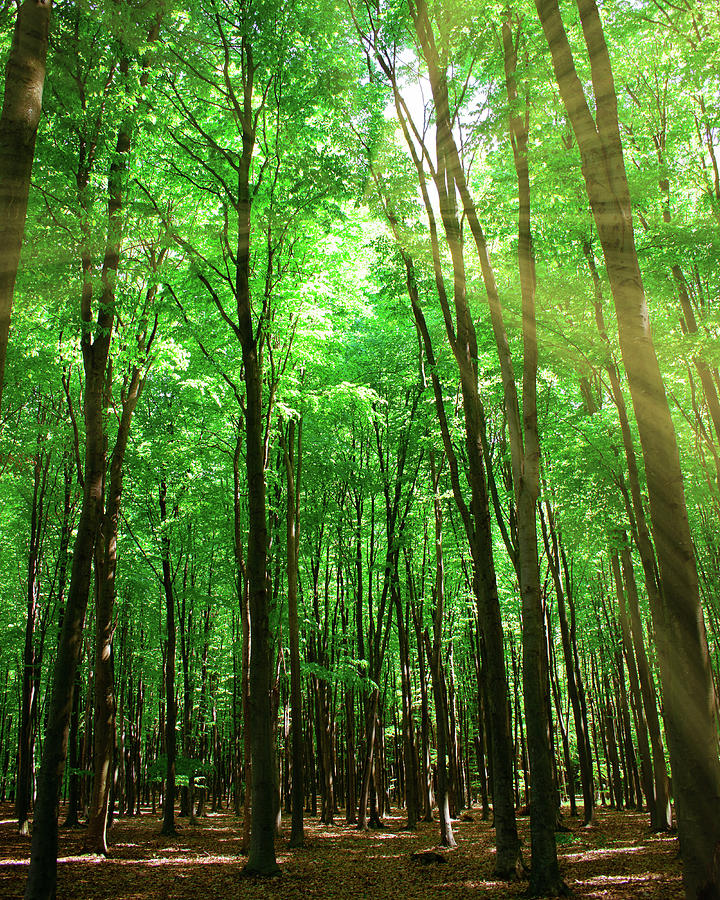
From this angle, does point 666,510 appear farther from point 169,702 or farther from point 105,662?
point 169,702

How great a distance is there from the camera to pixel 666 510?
4.35m

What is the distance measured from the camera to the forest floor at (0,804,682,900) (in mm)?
7445

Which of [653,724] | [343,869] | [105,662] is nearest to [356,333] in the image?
[105,662]

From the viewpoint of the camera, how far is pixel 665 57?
1229 cm

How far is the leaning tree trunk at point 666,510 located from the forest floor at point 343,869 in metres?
3.81

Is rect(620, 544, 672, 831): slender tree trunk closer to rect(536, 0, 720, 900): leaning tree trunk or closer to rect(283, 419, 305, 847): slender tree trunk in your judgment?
rect(283, 419, 305, 847): slender tree trunk

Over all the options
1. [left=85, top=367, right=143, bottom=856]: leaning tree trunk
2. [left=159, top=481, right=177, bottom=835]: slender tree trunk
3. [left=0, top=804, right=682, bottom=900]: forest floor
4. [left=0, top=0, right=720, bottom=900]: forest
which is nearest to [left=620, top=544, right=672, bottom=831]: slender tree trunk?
[left=0, top=0, right=720, bottom=900]: forest

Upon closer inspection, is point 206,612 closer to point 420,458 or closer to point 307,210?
point 420,458

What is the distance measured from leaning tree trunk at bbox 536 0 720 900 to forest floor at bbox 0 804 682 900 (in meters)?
3.81

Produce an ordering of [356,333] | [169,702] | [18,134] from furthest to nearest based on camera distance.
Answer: [356,333]
[169,702]
[18,134]

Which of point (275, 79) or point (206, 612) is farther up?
point (275, 79)

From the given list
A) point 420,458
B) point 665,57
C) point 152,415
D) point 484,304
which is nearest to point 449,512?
point 420,458

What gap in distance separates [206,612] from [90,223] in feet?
→ 69.8

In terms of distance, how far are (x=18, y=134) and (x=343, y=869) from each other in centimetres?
1123
